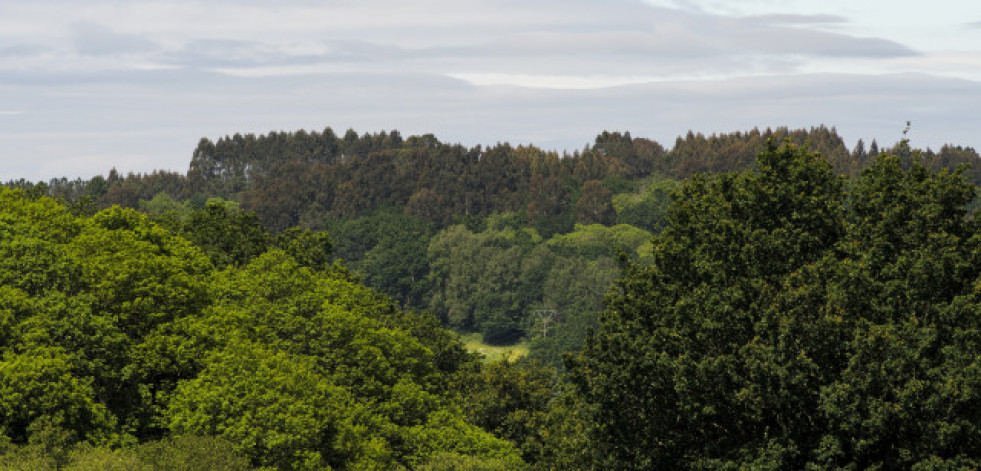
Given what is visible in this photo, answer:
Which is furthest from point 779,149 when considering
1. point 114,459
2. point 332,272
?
point 332,272

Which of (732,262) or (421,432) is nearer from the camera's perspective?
(732,262)

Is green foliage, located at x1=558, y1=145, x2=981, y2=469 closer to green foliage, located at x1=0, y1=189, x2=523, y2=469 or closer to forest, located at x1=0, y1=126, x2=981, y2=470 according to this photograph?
forest, located at x1=0, y1=126, x2=981, y2=470

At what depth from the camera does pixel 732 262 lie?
43.0 metres

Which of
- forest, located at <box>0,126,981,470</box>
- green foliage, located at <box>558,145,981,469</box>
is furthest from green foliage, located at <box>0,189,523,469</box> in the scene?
green foliage, located at <box>558,145,981,469</box>

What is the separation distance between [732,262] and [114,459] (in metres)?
24.9

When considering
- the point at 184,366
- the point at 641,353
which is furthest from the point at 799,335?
the point at 184,366

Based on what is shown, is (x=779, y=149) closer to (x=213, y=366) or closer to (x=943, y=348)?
(x=943, y=348)

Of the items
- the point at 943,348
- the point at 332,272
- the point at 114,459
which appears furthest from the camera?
the point at 332,272

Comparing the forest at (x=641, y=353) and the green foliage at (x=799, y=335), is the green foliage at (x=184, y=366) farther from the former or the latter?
the green foliage at (x=799, y=335)

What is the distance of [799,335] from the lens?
39438mm

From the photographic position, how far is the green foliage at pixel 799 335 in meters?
38.0

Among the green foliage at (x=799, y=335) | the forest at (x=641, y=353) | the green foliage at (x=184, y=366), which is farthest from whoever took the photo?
the green foliage at (x=184, y=366)

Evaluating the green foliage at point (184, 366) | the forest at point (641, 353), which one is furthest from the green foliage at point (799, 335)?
the green foliage at point (184, 366)

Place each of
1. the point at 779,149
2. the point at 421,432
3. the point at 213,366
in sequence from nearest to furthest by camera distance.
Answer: the point at 779,149 < the point at 213,366 < the point at 421,432
